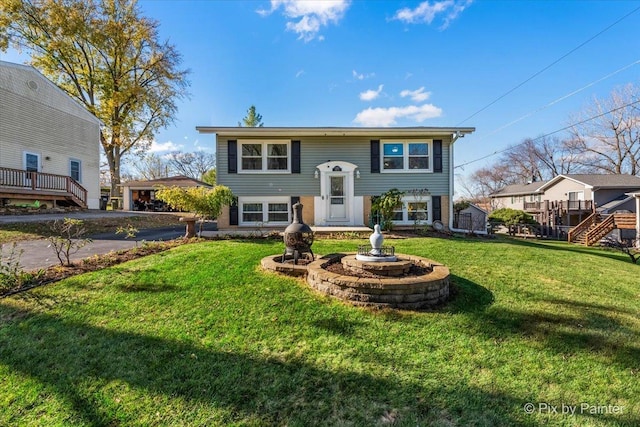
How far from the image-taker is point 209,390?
2553 mm

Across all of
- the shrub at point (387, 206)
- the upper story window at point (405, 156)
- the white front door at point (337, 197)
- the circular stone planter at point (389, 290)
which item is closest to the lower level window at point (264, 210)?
the white front door at point (337, 197)

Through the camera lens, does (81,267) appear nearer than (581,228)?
Yes

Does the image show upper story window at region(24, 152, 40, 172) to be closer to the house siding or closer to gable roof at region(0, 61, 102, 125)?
gable roof at region(0, 61, 102, 125)

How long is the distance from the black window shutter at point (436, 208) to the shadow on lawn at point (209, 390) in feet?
33.1

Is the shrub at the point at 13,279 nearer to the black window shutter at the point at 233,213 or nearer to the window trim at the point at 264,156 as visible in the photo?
the black window shutter at the point at 233,213

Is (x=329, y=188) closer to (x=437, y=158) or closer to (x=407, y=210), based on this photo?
(x=407, y=210)

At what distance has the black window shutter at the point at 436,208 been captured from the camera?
1198 centimetres

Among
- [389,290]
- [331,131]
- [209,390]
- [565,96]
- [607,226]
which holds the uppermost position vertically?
[565,96]

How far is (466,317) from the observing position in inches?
152

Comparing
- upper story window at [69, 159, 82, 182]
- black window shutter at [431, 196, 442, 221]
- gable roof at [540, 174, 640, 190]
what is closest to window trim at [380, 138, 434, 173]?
black window shutter at [431, 196, 442, 221]

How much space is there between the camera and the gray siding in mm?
11633

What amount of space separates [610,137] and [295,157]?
38089mm

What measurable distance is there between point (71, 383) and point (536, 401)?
4106 mm

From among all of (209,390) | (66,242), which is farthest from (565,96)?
(66,242)
